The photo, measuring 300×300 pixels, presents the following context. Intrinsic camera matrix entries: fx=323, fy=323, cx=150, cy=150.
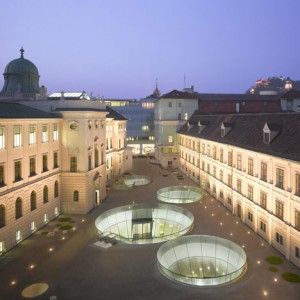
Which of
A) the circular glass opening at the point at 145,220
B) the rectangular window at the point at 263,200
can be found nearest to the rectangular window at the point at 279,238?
the rectangular window at the point at 263,200

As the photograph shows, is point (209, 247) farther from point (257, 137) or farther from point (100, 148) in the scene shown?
point (100, 148)

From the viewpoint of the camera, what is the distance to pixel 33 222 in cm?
4231

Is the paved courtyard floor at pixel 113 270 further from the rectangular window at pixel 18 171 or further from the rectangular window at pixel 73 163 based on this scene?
the rectangular window at pixel 73 163

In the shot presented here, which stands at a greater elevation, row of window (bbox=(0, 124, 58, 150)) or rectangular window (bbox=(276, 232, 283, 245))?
row of window (bbox=(0, 124, 58, 150))

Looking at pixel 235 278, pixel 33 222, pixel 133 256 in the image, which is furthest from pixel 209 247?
pixel 33 222

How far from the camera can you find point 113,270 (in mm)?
31484

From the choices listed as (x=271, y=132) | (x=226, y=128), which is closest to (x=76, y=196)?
(x=226, y=128)

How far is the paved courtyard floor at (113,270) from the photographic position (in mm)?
27391

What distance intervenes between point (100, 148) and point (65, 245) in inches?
854

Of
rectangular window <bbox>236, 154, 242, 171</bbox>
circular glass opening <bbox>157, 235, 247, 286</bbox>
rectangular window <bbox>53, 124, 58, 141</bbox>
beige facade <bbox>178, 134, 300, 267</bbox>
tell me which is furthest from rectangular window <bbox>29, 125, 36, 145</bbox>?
rectangular window <bbox>236, 154, 242, 171</bbox>

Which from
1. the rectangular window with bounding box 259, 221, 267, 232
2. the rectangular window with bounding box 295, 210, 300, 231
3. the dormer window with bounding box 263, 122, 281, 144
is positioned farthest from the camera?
the dormer window with bounding box 263, 122, 281, 144

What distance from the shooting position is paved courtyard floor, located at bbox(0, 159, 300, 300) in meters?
27.4

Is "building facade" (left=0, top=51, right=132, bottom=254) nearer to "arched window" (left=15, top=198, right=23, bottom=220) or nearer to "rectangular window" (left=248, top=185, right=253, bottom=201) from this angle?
"arched window" (left=15, top=198, right=23, bottom=220)

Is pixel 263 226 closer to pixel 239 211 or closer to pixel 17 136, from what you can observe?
pixel 239 211
